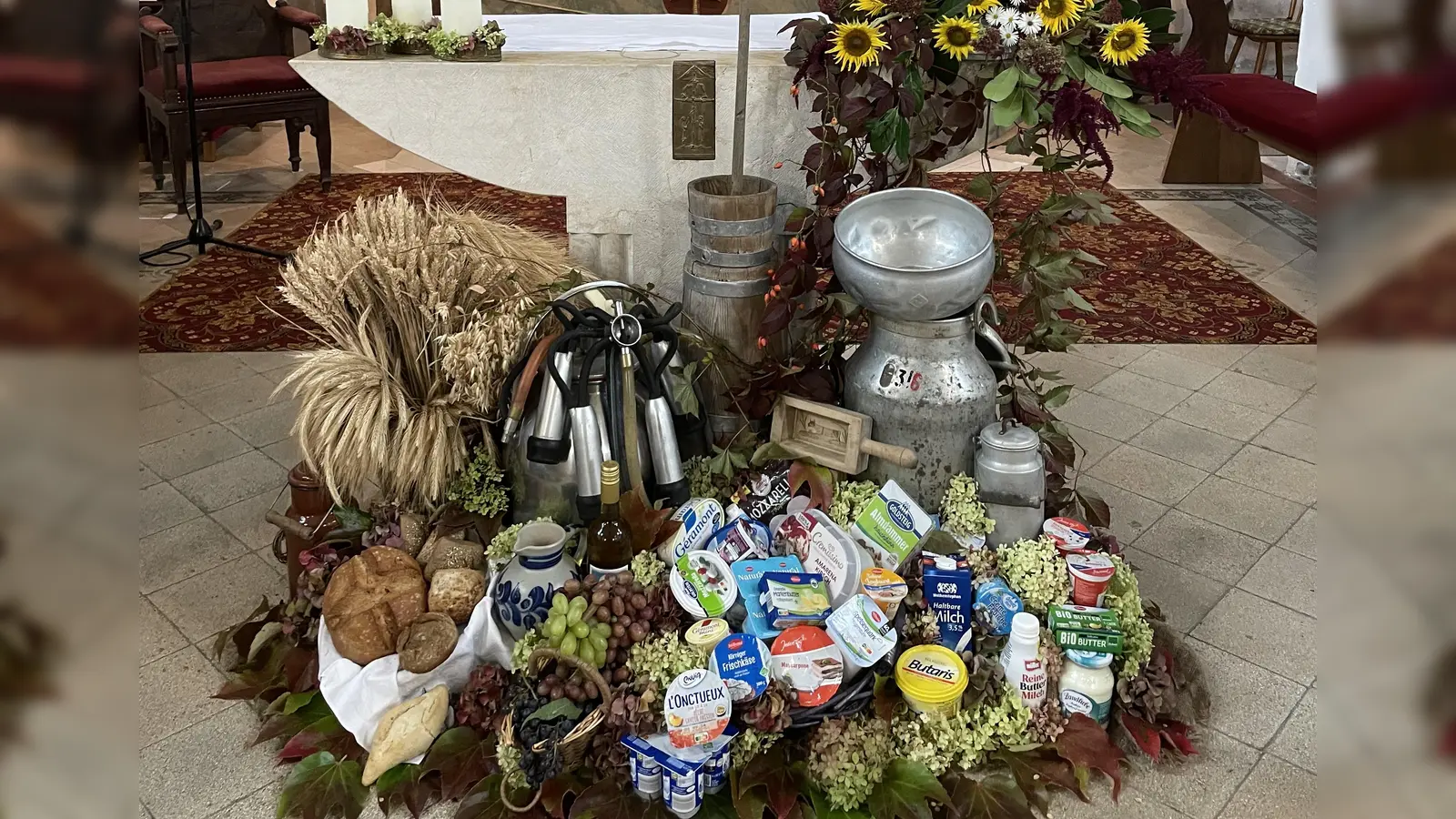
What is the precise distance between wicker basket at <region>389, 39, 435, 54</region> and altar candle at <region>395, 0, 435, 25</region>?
7cm

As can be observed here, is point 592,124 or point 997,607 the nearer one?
point 997,607

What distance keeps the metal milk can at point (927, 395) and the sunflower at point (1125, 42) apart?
52 cm

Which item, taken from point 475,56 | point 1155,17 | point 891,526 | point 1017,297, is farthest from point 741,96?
point 1017,297

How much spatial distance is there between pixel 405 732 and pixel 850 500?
0.95m

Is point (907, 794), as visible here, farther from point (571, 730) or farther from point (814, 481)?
point (814, 481)

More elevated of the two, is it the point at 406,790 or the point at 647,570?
the point at 647,570

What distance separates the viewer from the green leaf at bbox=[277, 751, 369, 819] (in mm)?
1773

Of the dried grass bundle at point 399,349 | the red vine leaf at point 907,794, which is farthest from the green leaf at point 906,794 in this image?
the dried grass bundle at point 399,349

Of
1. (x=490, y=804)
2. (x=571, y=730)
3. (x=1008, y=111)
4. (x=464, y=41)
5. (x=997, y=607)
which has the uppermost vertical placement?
(x=464, y=41)

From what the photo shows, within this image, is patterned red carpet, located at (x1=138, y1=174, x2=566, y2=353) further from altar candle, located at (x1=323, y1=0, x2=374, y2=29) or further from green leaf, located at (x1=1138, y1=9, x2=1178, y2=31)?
green leaf, located at (x1=1138, y1=9, x2=1178, y2=31)

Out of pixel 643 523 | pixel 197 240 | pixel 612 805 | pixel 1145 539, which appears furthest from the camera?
pixel 197 240

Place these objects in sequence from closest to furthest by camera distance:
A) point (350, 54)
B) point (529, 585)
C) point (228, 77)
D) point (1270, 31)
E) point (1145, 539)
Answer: point (529, 585), point (350, 54), point (1145, 539), point (228, 77), point (1270, 31)

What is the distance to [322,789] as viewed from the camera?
1806 millimetres
